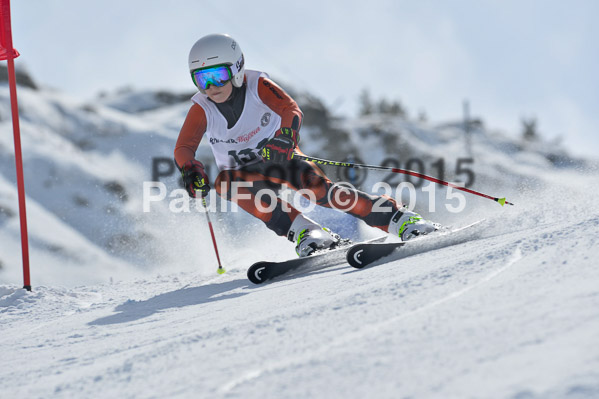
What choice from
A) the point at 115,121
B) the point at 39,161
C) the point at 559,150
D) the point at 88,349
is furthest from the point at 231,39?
the point at 559,150

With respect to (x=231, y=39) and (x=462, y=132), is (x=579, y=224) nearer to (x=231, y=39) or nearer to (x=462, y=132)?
(x=231, y=39)

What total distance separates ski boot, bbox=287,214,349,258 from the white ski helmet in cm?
127

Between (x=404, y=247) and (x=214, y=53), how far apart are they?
1.98m

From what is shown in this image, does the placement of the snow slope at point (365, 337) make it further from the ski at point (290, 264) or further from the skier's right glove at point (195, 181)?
the skier's right glove at point (195, 181)

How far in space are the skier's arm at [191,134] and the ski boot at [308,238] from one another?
3.29 ft

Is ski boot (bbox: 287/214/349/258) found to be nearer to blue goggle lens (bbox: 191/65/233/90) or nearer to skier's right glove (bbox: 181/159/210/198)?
skier's right glove (bbox: 181/159/210/198)

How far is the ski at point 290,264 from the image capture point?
3.92m

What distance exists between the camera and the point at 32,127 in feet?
59.8

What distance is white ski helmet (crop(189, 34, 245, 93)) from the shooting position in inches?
171

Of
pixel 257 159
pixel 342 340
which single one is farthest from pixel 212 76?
pixel 342 340

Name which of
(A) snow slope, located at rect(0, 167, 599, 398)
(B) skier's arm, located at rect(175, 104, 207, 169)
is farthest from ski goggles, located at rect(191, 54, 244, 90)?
(A) snow slope, located at rect(0, 167, 599, 398)

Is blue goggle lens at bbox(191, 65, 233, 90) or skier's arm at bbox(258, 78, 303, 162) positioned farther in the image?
blue goggle lens at bbox(191, 65, 233, 90)

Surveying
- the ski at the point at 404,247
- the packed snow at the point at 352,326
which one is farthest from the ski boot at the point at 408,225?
the packed snow at the point at 352,326

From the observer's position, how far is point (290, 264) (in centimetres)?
400
